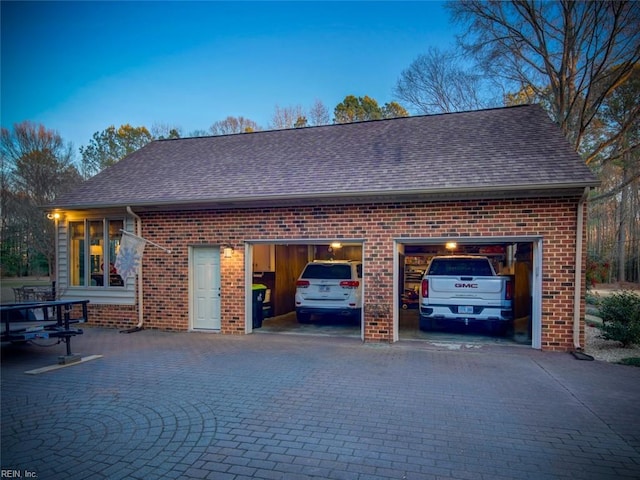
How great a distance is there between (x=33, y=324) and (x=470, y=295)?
8954 millimetres

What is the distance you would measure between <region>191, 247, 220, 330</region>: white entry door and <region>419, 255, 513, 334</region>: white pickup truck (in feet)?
16.7

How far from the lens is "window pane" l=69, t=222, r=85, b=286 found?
34.4ft

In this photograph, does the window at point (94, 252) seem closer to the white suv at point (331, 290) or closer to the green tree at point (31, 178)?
the white suv at point (331, 290)

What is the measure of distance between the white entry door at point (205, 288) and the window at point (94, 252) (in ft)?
7.08

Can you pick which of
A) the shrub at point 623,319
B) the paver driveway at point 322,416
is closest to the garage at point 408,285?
the shrub at point 623,319

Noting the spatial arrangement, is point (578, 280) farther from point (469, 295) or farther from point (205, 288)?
point (205, 288)

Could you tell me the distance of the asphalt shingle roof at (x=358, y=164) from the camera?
307 inches

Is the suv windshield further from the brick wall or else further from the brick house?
the brick wall

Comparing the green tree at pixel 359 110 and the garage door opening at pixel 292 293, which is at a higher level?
the green tree at pixel 359 110

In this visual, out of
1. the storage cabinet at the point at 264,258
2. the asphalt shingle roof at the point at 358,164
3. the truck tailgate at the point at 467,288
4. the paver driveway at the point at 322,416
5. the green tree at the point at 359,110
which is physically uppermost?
the green tree at the point at 359,110

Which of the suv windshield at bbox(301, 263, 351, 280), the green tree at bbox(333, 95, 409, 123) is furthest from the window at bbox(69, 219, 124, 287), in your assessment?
the green tree at bbox(333, 95, 409, 123)

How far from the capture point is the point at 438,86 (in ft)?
62.5

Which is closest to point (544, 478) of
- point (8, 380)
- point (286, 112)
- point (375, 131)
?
point (8, 380)

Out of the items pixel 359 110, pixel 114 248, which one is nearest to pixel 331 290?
pixel 114 248
